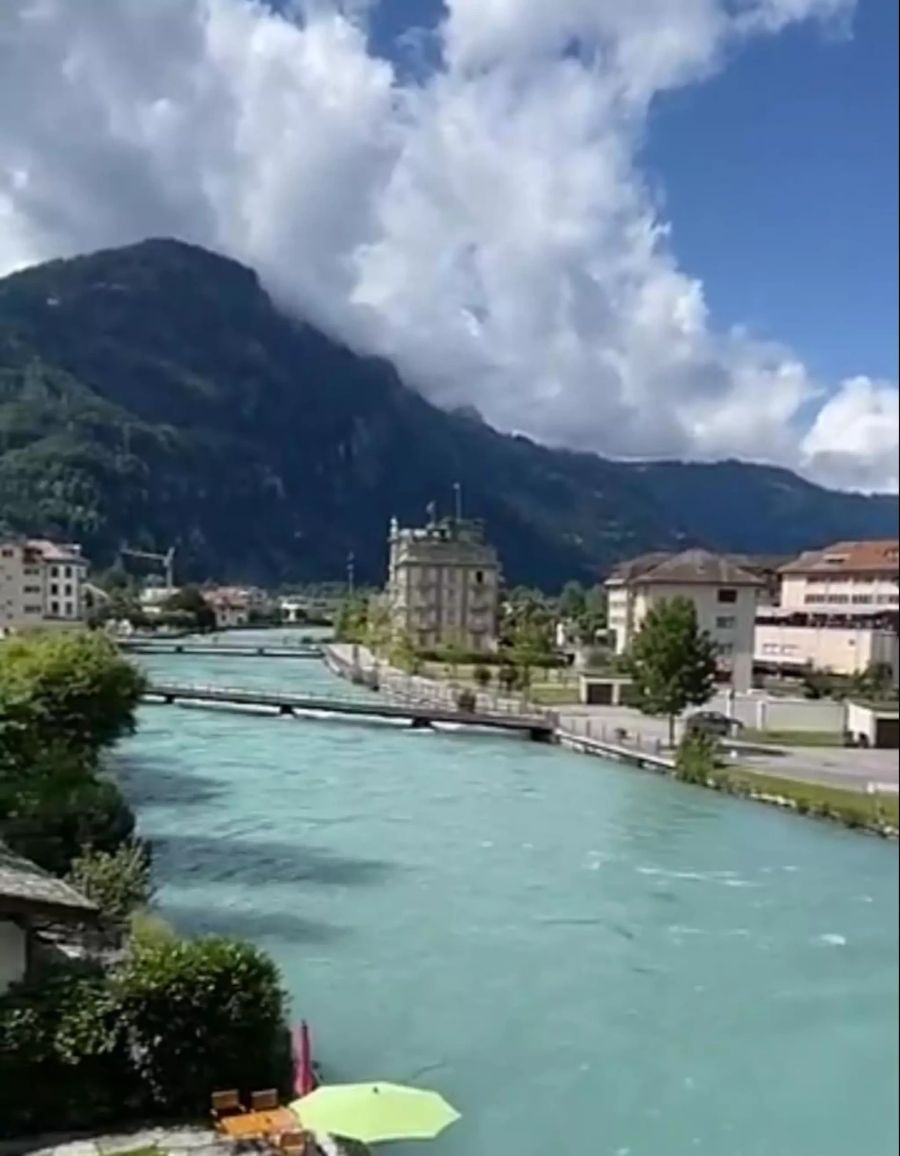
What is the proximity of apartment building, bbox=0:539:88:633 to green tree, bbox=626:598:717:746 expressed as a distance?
3.50 ft

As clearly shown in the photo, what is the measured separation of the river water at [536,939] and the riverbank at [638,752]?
2.5 inches

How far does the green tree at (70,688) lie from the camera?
2.60m

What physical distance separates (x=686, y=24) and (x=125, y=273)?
3.56 feet

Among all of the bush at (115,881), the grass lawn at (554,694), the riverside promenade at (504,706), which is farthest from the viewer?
the grass lawn at (554,694)

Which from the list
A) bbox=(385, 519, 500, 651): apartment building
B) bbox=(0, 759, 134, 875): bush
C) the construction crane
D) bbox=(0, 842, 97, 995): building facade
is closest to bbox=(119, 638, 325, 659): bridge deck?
the construction crane

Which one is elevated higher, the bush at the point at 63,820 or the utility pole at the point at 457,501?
the utility pole at the point at 457,501

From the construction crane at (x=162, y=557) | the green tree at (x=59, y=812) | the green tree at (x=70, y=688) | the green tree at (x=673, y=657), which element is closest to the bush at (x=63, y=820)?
the green tree at (x=59, y=812)

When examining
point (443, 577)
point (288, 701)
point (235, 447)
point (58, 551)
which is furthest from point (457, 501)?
point (288, 701)

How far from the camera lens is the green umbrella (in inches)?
87.4

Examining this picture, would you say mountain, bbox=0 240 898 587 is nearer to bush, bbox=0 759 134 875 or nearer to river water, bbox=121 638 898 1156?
river water, bbox=121 638 898 1156

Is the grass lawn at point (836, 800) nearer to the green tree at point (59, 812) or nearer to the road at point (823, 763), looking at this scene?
the road at point (823, 763)

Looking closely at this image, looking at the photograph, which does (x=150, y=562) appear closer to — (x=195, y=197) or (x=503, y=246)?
(x=195, y=197)

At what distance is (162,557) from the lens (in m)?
2.40

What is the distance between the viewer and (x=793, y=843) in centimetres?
285
